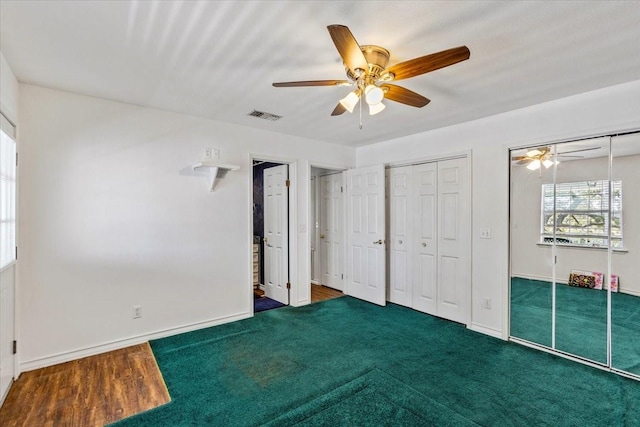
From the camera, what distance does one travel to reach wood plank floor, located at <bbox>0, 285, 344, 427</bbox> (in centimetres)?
210

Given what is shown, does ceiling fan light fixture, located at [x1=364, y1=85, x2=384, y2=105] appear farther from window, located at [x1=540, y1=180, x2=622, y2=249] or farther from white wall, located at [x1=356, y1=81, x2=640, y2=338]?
window, located at [x1=540, y1=180, x2=622, y2=249]

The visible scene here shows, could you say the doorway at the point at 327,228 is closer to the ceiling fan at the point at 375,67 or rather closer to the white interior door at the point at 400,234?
the white interior door at the point at 400,234

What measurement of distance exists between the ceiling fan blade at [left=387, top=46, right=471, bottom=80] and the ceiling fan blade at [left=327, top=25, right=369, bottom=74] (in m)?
0.22

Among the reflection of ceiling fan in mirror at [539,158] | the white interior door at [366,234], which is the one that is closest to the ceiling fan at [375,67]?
the reflection of ceiling fan in mirror at [539,158]

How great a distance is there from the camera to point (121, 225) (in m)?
3.14

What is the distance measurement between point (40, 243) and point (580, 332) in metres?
5.01

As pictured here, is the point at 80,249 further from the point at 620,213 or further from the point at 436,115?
the point at 620,213

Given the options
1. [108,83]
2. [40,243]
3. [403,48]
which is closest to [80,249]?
[40,243]

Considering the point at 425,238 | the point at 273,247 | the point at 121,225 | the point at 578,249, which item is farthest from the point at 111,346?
the point at 578,249

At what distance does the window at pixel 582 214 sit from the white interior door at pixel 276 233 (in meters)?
3.10

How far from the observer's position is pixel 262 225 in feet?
18.1

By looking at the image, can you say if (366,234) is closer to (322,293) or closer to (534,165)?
(322,293)

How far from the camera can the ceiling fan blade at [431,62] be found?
166 cm

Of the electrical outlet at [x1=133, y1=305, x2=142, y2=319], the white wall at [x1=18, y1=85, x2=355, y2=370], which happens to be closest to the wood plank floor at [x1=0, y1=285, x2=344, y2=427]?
the white wall at [x1=18, y1=85, x2=355, y2=370]
